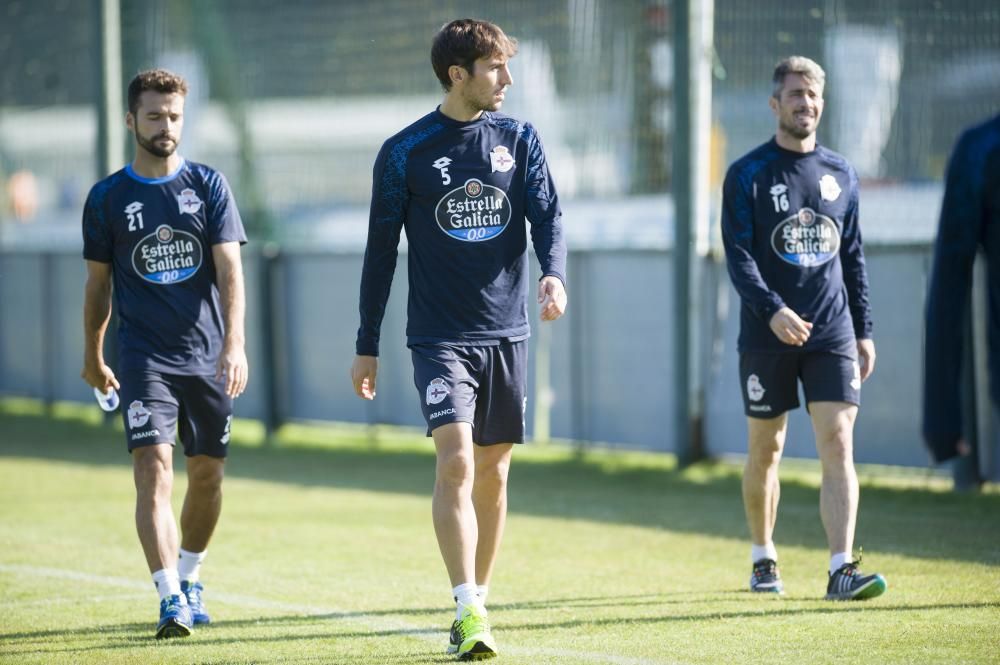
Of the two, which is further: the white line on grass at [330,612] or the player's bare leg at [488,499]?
the player's bare leg at [488,499]

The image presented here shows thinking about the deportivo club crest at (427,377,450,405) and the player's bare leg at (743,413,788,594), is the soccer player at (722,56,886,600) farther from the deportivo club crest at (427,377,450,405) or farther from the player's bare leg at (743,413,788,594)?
the deportivo club crest at (427,377,450,405)

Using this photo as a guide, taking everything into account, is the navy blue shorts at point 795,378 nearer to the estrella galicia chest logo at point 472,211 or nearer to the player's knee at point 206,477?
the estrella galicia chest logo at point 472,211

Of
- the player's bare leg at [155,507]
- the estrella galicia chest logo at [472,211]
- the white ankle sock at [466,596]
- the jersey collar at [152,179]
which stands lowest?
the white ankle sock at [466,596]

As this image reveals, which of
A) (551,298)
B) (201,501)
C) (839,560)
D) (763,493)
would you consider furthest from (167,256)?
(839,560)

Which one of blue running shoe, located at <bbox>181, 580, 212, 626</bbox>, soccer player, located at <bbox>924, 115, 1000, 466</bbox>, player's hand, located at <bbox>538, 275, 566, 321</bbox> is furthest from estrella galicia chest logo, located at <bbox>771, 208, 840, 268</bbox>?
soccer player, located at <bbox>924, 115, 1000, 466</bbox>

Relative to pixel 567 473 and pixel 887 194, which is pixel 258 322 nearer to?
pixel 567 473

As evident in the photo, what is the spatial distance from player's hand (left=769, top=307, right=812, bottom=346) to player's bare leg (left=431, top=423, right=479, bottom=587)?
1657mm

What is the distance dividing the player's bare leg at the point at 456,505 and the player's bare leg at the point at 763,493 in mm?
1971

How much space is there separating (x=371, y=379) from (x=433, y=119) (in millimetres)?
1063

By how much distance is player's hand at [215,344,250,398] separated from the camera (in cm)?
704

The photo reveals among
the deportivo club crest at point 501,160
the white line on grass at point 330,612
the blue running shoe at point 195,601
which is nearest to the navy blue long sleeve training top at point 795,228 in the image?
the deportivo club crest at point 501,160

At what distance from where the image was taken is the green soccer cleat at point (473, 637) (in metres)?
6.13

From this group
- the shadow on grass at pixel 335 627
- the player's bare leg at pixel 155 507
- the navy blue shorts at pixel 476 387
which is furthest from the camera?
the player's bare leg at pixel 155 507

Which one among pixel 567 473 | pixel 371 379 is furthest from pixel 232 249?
pixel 567 473
